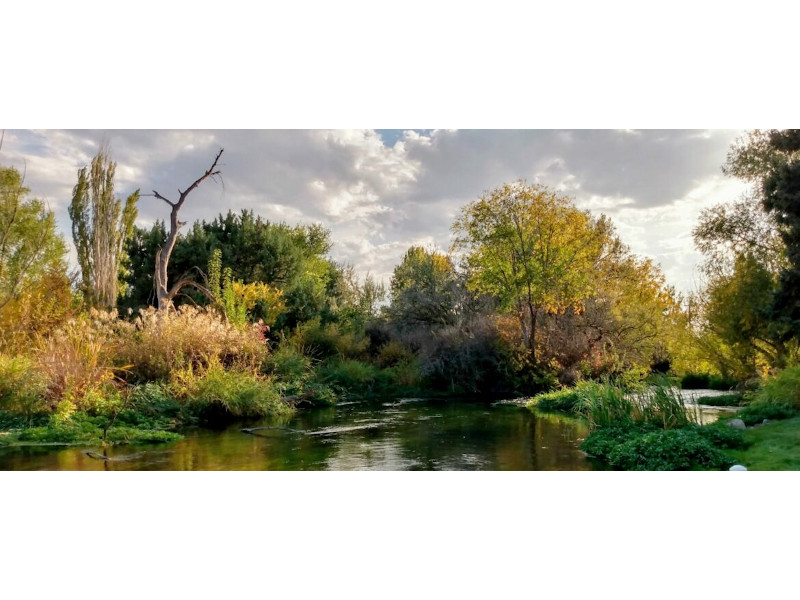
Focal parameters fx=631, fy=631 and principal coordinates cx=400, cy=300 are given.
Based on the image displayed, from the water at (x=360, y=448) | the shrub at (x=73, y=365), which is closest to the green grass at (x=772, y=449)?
the water at (x=360, y=448)

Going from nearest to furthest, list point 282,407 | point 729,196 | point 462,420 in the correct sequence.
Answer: point 462,420 → point 282,407 → point 729,196

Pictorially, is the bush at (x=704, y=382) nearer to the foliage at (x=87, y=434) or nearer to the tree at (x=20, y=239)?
the foliage at (x=87, y=434)

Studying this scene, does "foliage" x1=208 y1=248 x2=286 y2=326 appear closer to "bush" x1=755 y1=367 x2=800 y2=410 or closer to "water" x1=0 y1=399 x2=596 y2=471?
"water" x1=0 y1=399 x2=596 y2=471

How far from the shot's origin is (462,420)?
10.4m

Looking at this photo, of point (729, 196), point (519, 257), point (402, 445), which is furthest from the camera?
point (519, 257)

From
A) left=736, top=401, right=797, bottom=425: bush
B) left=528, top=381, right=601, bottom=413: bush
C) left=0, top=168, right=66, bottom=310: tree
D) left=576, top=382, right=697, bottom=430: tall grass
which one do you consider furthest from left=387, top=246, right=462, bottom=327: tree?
left=736, top=401, right=797, bottom=425: bush

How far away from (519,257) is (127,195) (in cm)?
909

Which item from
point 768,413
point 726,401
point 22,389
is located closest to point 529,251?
point 726,401

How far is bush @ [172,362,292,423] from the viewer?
403 inches

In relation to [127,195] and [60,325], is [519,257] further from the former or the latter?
[60,325]

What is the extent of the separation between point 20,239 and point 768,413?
11781 millimetres

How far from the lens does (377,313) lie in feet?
64.5
